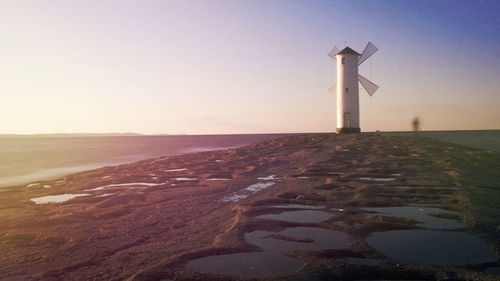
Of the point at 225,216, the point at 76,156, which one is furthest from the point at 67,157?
the point at 225,216

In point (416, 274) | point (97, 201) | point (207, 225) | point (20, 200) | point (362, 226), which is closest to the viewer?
point (416, 274)

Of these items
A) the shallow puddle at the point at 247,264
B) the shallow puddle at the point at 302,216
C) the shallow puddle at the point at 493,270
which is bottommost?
the shallow puddle at the point at 247,264

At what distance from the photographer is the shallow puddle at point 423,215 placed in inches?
208

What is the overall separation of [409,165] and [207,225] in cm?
945

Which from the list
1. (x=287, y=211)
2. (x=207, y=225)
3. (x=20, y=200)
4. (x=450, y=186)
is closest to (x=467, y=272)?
(x=287, y=211)

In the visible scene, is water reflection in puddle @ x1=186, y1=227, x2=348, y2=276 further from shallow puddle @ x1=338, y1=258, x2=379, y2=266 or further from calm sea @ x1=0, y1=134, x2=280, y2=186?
calm sea @ x1=0, y1=134, x2=280, y2=186

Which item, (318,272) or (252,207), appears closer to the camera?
(318,272)

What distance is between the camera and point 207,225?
5.70 m

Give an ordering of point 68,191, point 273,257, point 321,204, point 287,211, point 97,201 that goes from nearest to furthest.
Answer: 1. point 273,257
2. point 287,211
3. point 321,204
4. point 97,201
5. point 68,191

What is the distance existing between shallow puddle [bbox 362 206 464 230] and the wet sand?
0.15m

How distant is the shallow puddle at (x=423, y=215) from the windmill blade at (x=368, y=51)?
25.7 m

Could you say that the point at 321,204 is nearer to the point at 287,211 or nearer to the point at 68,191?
the point at 287,211

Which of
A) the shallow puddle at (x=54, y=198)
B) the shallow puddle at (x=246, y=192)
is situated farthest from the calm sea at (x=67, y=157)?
the shallow puddle at (x=246, y=192)

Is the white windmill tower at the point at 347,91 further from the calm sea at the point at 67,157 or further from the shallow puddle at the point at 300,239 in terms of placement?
the shallow puddle at the point at 300,239
